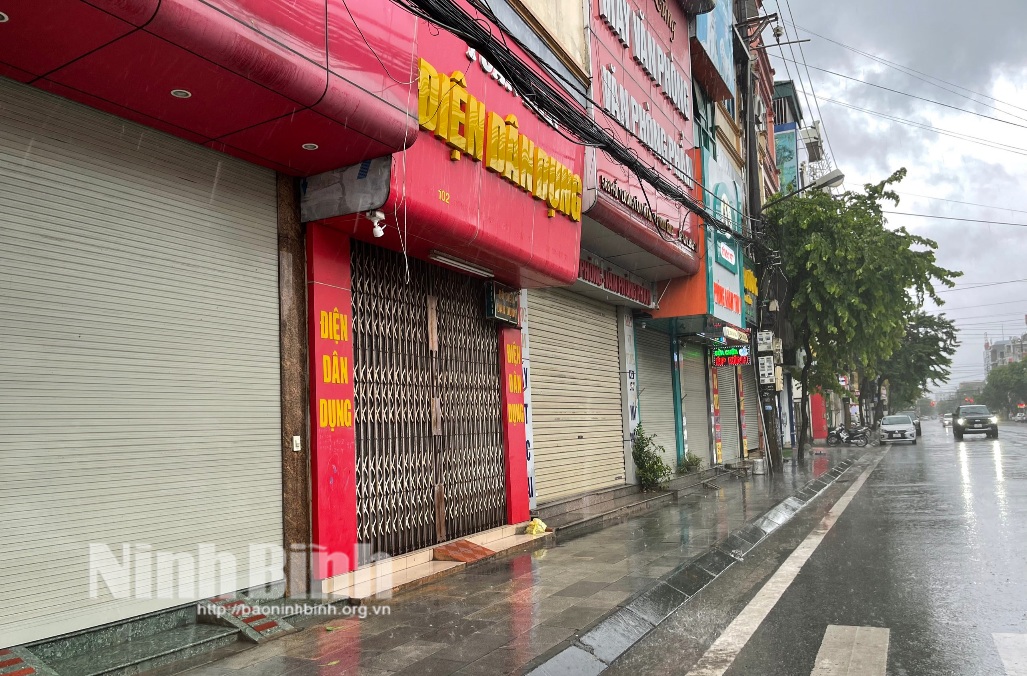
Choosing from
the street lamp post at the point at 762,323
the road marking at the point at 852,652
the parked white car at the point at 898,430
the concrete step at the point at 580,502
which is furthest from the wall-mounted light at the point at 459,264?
the parked white car at the point at 898,430

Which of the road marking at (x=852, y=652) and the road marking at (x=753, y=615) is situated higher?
the road marking at (x=852, y=652)

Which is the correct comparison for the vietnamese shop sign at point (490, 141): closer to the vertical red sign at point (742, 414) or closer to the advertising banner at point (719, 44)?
the advertising banner at point (719, 44)

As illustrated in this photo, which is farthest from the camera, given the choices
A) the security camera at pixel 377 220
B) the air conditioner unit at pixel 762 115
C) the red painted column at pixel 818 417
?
the red painted column at pixel 818 417

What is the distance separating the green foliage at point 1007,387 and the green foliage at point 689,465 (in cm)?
9495

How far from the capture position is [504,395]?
1019 cm

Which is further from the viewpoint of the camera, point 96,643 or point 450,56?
point 450,56

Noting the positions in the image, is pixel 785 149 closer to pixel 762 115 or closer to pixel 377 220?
pixel 762 115

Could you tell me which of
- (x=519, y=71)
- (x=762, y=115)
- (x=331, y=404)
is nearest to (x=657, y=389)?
(x=519, y=71)

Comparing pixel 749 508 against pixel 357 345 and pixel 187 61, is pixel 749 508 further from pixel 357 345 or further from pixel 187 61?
pixel 187 61

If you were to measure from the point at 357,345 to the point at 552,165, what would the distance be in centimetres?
385

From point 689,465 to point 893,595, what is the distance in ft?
35.2

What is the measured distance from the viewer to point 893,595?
6.38m

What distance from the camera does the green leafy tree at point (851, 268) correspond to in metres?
19.6

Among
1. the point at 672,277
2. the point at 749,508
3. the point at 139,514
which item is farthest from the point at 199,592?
the point at 672,277
